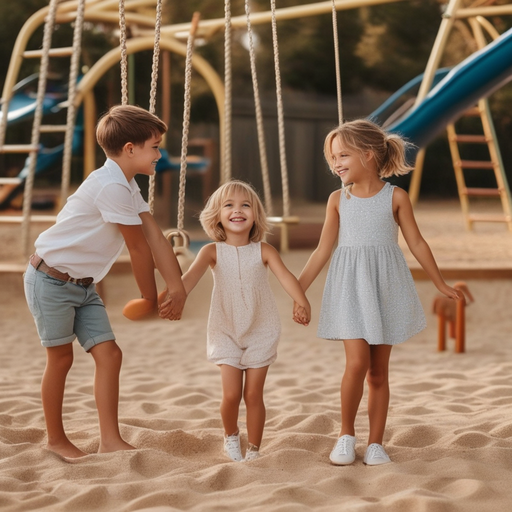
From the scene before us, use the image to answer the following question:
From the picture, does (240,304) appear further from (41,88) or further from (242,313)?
(41,88)

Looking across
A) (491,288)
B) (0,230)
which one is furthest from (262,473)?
(0,230)

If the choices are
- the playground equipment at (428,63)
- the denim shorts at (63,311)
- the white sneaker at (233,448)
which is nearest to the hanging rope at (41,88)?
the playground equipment at (428,63)

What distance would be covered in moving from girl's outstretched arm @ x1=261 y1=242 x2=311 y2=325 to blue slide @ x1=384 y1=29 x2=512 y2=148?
10.4 feet

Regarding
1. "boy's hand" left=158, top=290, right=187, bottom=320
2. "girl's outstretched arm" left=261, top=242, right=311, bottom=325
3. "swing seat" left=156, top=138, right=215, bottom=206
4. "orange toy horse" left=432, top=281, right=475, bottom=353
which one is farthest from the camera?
"swing seat" left=156, top=138, right=215, bottom=206

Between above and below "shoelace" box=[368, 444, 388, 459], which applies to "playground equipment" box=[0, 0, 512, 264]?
above

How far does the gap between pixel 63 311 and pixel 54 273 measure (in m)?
0.13

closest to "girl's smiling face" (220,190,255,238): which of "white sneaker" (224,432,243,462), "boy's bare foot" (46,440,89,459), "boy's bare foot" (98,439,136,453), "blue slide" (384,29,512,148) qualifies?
"white sneaker" (224,432,243,462)

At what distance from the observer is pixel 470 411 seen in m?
3.48

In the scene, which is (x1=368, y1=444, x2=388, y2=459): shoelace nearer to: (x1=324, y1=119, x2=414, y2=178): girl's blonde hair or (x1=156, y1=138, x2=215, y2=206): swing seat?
(x1=324, y1=119, x2=414, y2=178): girl's blonde hair

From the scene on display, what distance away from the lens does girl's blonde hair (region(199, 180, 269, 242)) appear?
2.70m

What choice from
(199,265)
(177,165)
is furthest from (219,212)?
(177,165)

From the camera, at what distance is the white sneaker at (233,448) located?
269 centimetres

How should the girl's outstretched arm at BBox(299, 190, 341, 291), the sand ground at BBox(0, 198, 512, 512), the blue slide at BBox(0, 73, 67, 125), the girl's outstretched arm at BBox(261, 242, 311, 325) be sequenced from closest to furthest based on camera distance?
the sand ground at BBox(0, 198, 512, 512) → the girl's outstretched arm at BBox(261, 242, 311, 325) → the girl's outstretched arm at BBox(299, 190, 341, 291) → the blue slide at BBox(0, 73, 67, 125)

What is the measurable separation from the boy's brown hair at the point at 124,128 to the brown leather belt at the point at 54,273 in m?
0.43
